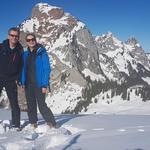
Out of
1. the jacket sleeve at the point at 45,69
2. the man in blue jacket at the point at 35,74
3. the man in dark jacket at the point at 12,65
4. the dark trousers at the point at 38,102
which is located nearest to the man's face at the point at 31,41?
the man in blue jacket at the point at 35,74

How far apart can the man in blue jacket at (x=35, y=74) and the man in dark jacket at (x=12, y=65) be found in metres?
0.22

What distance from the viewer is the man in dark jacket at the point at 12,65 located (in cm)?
1047

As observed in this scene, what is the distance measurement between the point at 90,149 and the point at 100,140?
97cm

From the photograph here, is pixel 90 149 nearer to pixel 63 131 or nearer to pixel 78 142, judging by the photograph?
pixel 78 142

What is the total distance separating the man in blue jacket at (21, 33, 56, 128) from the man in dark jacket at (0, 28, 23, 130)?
220mm

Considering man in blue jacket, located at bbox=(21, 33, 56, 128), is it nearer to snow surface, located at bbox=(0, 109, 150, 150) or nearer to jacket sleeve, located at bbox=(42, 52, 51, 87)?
jacket sleeve, located at bbox=(42, 52, 51, 87)

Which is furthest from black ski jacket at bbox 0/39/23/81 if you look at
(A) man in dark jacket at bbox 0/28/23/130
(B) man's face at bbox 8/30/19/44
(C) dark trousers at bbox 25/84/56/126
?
(C) dark trousers at bbox 25/84/56/126

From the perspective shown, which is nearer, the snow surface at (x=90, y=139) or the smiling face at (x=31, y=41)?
the snow surface at (x=90, y=139)

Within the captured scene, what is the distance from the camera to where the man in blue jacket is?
35.2ft

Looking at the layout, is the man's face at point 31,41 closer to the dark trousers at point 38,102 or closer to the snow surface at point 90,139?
the dark trousers at point 38,102

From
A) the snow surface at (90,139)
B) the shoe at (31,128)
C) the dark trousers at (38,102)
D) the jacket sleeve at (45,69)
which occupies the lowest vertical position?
the snow surface at (90,139)

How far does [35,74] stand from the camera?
10883mm

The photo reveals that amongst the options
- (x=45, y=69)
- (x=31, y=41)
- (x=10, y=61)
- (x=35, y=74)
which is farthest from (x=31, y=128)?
(x=31, y=41)

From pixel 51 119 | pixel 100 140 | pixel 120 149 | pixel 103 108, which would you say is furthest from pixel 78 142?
pixel 103 108
